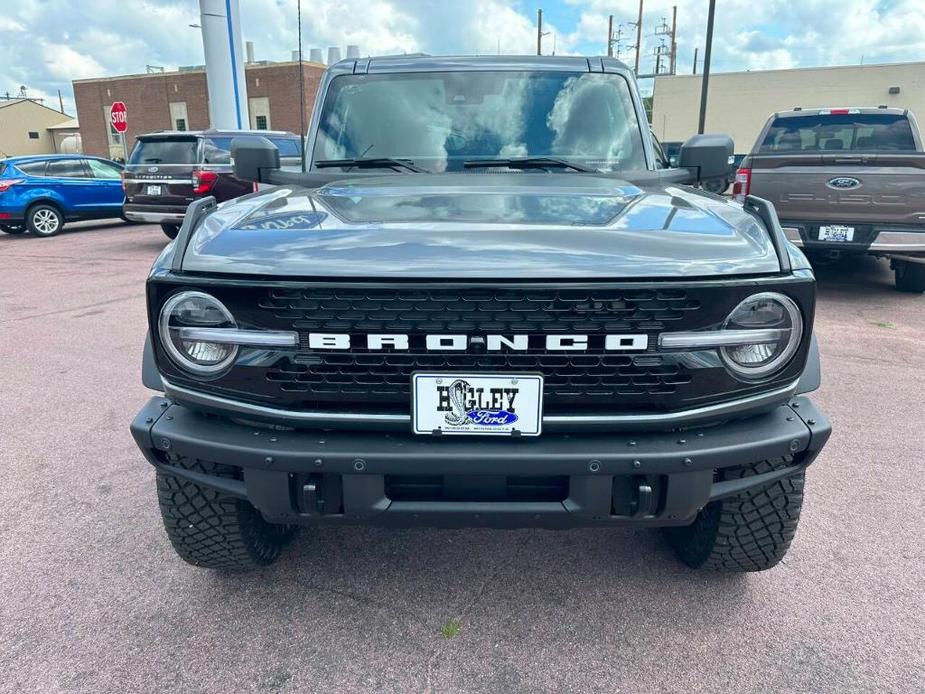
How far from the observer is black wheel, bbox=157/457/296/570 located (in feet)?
7.61

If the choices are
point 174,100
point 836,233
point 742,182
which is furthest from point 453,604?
point 174,100

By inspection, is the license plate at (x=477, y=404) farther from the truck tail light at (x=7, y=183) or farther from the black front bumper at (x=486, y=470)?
the truck tail light at (x=7, y=183)

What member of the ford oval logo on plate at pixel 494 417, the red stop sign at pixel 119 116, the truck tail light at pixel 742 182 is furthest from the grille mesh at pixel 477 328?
the red stop sign at pixel 119 116

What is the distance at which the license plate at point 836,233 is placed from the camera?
22.5ft

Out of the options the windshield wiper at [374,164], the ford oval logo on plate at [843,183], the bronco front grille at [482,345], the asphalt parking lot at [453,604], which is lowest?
the asphalt parking lot at [453,604]

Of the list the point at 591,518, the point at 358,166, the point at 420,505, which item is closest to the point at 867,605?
the point at 591,518

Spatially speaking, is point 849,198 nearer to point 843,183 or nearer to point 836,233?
point 843,183

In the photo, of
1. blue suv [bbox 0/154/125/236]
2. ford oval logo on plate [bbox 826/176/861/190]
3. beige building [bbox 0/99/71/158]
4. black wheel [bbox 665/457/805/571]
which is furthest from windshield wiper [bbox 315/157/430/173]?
beige building [bbox 0/99/71/158]

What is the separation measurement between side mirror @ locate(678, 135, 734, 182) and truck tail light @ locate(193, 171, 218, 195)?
30.6ft

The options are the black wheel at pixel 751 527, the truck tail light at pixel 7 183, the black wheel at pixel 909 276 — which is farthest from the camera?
the truck tail light at pixel 7 183

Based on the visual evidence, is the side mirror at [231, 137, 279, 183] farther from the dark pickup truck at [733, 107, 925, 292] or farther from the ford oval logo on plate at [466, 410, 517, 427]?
the dark pickup truck at [733, 107, 925, 292]

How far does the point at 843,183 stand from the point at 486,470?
20.9ft

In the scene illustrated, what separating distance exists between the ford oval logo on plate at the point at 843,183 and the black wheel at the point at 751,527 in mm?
5544

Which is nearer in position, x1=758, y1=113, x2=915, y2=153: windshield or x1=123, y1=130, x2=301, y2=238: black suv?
x1=758, y1=113, x2=915, y2=153: windshield
